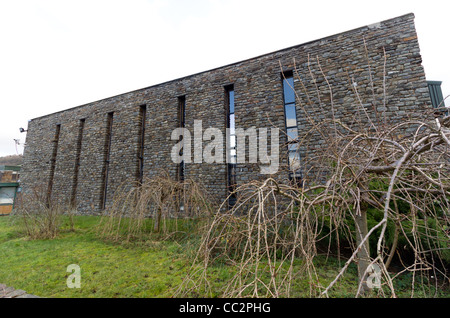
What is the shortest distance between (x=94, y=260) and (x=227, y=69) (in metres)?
7.18

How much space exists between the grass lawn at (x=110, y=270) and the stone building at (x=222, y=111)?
1.91 metres

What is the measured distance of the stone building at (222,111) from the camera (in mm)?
5027

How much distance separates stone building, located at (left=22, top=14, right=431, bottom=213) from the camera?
5.03 meters

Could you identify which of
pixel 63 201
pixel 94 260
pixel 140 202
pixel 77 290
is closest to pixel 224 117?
pixel 140 202

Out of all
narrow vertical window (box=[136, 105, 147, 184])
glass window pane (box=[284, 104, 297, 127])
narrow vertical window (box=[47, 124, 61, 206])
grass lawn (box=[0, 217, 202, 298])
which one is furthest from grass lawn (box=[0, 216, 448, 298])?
narrow vertical window (box=[47, 124, 61, 206])

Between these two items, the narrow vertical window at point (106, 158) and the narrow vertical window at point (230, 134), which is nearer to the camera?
the narrow vertical window at point (230, 134)

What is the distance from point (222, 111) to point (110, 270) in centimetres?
578

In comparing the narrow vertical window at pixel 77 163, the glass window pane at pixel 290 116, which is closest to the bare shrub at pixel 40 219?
the narrow vertical window at pixel 77 163

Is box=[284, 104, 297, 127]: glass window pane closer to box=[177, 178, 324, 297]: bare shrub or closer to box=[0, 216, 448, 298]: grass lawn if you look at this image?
box=[0, 216, 448, 298]: grass lawn

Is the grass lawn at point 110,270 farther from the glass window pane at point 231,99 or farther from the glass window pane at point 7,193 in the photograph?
the glass window pane at point 7,193

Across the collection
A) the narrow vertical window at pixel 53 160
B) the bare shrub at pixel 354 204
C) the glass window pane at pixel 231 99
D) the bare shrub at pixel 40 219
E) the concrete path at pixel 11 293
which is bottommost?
the concrete path at pixel 11 293

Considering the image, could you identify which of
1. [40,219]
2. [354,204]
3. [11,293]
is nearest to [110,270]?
[11,293]

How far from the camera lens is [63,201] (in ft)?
31.2

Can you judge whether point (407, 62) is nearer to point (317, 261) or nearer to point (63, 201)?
point (317, 261)
